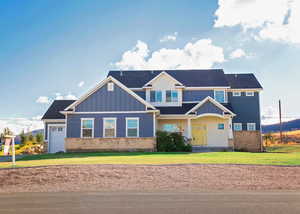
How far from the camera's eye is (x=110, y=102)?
24.7m

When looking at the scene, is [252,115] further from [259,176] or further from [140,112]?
[259,176]

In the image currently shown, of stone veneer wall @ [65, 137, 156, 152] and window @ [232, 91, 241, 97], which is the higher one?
window @ [232, 91, 241, 97]

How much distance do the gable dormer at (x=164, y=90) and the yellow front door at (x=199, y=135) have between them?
113 inches

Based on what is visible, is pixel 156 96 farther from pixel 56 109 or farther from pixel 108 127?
pixel 56 109

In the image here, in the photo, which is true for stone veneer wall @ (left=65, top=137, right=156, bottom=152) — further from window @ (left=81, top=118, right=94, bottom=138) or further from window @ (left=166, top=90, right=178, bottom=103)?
window @ (left=166, top=90, right=178, bottom=103)

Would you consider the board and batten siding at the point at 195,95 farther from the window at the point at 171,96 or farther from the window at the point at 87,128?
the window at the point at 87,128

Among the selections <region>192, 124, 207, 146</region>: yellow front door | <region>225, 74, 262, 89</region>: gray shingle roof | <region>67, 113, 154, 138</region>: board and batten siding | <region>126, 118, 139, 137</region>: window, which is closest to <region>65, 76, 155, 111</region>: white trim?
<region>67, 113, 154, 138</region>: board and batten siding

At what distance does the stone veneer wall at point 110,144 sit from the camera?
2419cm

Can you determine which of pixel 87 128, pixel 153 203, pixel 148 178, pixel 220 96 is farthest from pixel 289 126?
pixel 153 203

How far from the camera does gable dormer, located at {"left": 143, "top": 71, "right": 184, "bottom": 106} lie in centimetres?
2861

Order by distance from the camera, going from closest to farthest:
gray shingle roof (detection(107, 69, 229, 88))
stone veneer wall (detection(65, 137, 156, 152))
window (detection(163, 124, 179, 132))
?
stone veneer wall (detection(65, 137, 156, 152))
window (detection(163, 124, 179, 132))
gray shingle roof (detection(107, 69, 229, 88))

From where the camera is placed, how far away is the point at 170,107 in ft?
92.5

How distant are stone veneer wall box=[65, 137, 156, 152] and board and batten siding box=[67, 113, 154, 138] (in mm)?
422

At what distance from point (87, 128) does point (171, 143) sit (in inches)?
285
